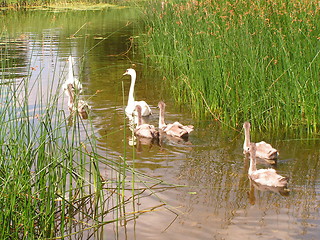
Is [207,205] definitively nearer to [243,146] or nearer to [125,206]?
[125,206]

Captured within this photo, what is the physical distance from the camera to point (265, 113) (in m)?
8.52

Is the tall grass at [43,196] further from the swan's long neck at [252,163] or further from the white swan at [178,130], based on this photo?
the white swan at [178,130]

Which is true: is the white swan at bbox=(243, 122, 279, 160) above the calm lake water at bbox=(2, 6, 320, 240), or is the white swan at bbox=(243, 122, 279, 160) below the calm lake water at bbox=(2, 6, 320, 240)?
above

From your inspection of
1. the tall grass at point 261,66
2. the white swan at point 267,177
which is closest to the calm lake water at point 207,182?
the white swan at point 267,177

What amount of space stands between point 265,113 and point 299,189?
2467 millimetres

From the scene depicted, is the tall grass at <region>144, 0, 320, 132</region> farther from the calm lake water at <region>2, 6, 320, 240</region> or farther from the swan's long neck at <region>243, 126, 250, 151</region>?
the swan's long neck at <region>243, 126, 250, 151</region>

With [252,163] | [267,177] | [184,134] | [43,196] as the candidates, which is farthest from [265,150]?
[43,196]

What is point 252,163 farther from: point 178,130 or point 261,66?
point 261,66

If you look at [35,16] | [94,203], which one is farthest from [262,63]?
[35,16]

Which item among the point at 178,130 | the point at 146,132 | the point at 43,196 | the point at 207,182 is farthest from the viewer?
the point at 146,132

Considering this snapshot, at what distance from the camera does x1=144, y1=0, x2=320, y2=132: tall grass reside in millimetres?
8031

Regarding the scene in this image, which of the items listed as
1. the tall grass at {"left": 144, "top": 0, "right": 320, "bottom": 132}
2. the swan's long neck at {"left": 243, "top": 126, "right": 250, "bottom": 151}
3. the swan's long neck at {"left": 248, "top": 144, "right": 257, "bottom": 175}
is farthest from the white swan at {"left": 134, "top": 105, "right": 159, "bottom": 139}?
the swan's long neck at {"left": 248, "top": 144, "right": 257, "bottom": 175}

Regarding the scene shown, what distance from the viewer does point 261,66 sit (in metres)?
8.42

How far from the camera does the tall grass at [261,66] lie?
803 cm
